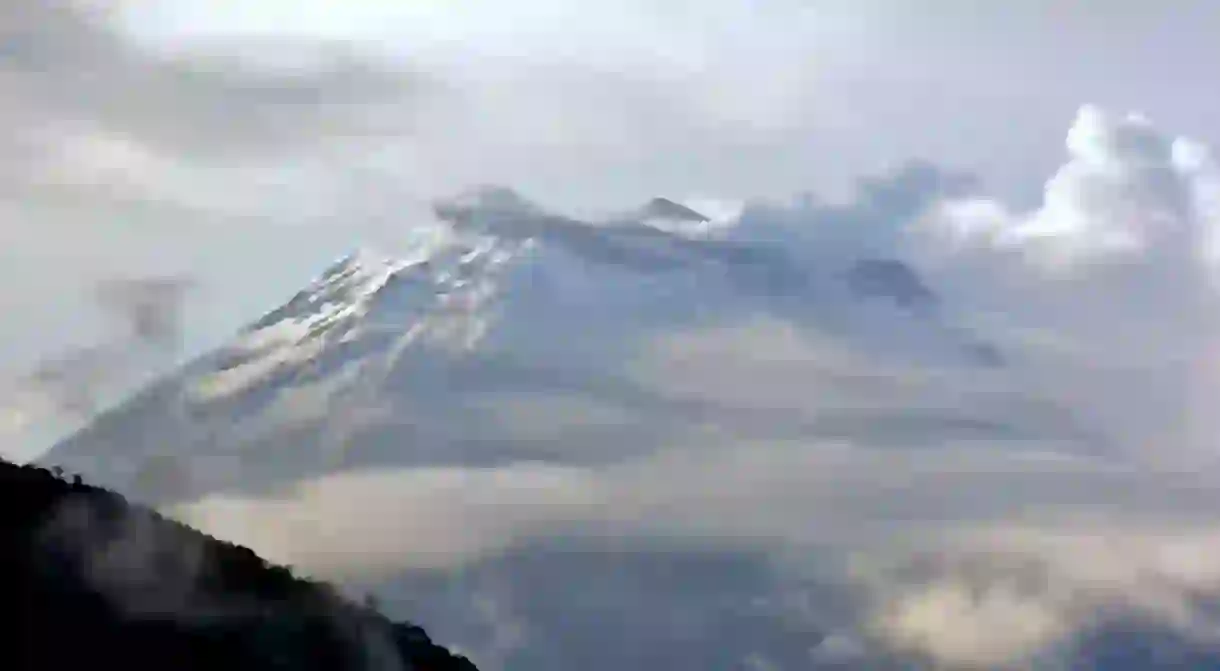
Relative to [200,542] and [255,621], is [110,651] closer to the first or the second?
[255,621]

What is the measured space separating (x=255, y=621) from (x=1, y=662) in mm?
25087

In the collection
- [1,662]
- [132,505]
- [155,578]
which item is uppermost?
[132,505]

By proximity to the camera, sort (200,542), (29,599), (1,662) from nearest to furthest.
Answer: (1,662) < (29,599) < (200,542)

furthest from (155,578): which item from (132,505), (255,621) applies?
(132,505)

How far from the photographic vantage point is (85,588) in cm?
13388

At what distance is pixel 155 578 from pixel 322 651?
550 inches

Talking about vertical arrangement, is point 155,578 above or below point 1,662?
above

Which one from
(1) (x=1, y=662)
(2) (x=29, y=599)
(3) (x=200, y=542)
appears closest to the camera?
(1) (x=1, y=662)

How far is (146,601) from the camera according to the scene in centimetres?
13662

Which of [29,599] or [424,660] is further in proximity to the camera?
[424,660]

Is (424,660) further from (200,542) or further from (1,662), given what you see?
(1,662)

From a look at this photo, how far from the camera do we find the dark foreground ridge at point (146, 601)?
128m

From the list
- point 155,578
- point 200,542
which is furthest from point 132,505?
point 155,578

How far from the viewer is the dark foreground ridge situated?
12850cm
